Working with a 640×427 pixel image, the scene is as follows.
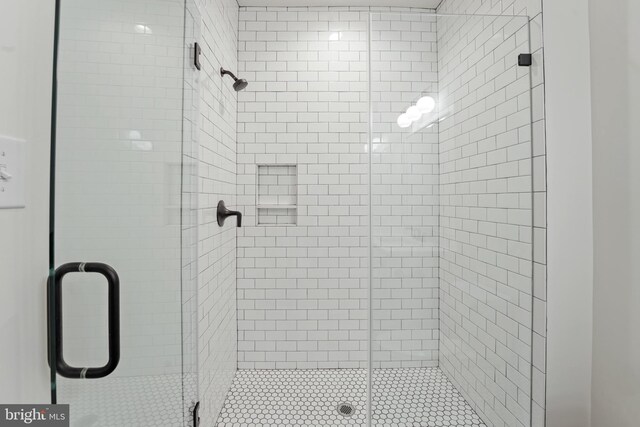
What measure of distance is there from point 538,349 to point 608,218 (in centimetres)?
59

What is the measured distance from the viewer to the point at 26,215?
0.55m

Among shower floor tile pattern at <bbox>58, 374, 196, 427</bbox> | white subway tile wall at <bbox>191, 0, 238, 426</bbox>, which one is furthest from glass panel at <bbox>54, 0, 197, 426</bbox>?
white subway tile wall at <bbox>191, 0, 238, 426</bbox>

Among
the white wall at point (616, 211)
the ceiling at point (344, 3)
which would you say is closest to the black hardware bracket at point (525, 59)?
the white wall at point (616, 211)

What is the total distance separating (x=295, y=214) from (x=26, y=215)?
1.83 m

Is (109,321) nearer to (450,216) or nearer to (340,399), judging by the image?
(450,216)

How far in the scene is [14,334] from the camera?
52 centimetres

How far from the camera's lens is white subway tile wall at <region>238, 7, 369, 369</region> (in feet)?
7.58

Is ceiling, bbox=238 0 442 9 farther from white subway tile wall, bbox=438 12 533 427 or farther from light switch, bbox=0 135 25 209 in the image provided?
light switch, bbox=0 135 25 209

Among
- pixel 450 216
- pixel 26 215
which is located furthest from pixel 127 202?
pixel 450 216

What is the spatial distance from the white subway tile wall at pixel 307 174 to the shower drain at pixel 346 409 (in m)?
0.45

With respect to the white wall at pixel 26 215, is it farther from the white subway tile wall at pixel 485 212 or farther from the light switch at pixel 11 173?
the white subway tile wall at pixel 485 212

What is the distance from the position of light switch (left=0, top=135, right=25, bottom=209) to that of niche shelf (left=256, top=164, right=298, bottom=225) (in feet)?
5.93

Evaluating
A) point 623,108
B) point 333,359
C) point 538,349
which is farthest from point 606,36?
point 333,359

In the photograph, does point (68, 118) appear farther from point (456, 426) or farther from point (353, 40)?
point (353, 40)
